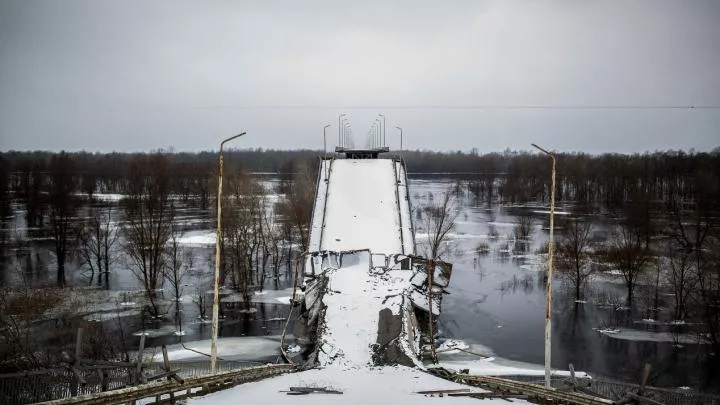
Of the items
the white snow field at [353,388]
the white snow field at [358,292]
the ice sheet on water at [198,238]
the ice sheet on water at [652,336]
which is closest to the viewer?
the white snow field at [353,388]

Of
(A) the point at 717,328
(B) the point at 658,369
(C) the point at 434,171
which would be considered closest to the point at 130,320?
(B) the point at 658,369

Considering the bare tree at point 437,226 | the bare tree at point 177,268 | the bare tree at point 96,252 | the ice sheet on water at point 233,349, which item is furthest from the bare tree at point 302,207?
the bare tree at point 96,252

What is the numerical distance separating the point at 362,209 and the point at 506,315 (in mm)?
8614

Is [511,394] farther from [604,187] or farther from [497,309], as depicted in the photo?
[604,187]

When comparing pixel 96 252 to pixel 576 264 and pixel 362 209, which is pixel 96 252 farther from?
pixel 576 264

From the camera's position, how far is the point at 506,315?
23328 millimetres

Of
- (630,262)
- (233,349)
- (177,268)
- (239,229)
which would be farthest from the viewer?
(239,229)

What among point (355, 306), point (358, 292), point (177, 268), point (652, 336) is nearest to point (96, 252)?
point (177, 268)

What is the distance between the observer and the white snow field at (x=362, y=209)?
20328 millimetres

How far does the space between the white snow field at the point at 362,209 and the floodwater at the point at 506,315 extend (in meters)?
4.77

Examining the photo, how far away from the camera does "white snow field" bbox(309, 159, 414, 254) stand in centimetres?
2033

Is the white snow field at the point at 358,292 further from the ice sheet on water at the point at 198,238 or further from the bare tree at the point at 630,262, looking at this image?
the ice sheet on water at the point at 198,238

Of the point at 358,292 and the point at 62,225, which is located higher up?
the point at 62,225

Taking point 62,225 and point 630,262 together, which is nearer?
point 630,262
